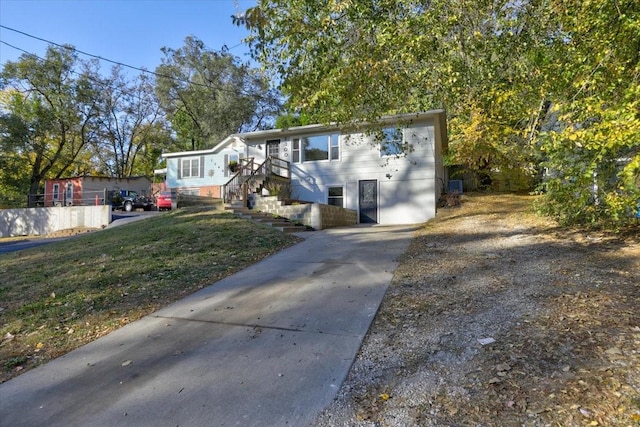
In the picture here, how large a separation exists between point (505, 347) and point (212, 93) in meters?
31.7

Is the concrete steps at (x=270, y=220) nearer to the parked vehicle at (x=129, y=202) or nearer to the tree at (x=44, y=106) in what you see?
the parked vehicle at (x=129, y=202)

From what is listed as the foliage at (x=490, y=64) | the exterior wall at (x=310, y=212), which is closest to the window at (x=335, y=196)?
the exterior wall at (x=310, y=212)

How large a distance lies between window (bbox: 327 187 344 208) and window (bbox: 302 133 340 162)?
1.35m

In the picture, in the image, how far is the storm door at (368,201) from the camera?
14977mm

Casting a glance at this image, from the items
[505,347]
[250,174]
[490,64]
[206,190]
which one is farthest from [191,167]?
[505,347]

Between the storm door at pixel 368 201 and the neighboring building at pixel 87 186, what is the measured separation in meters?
21.2

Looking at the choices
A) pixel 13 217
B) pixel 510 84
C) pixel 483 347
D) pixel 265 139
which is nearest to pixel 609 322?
pixel 483 347

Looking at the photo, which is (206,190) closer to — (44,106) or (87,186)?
(87,186)

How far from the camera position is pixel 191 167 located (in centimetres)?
2353


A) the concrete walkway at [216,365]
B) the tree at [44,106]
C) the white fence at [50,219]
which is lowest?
the concrete walkway at [216,365]

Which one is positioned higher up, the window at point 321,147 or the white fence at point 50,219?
the window at point 321,147

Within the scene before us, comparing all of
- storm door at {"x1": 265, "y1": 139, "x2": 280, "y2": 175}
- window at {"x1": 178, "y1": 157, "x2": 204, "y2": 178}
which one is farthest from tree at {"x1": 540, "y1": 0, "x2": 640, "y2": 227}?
window at {"x1": 178, "y1": 157, "x2": 204, "y2": 178}

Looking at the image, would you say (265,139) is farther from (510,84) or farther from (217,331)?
(217,331)

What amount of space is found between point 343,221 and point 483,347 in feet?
35.8
